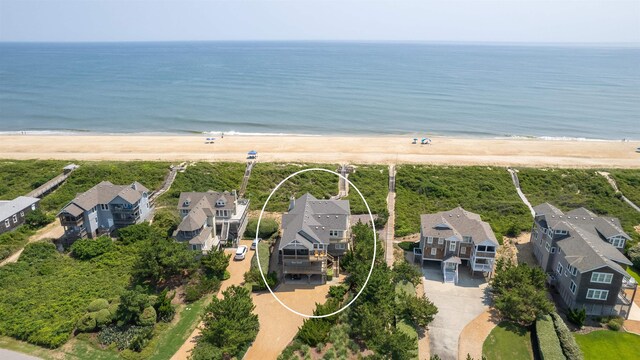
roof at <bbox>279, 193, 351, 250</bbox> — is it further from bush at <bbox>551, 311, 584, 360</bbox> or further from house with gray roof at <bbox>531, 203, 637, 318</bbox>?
house with gray roof at <bbox>531, 203, 637, 318</bbox>

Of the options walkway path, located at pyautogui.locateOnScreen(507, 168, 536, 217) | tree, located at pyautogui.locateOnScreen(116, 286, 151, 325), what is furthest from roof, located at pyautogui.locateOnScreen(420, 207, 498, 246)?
tree, located at pyautogui.locateOnScreen(116, 286, 151, 325)

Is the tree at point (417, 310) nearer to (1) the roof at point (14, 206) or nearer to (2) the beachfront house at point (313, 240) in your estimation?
(2) the beachfront house at point (313, 240)

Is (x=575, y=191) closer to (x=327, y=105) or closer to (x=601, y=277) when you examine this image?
(x=601, y=277)

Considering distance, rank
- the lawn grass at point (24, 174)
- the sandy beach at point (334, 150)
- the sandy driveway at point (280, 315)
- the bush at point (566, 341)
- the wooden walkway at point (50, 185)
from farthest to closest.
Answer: the sandy beach at point (334, 150)
the lawn grass at point (24, 174)
the wooden walkway at point (50, 185)
the sandy driveway at point (280, 315)
the bush at point (566, 341)

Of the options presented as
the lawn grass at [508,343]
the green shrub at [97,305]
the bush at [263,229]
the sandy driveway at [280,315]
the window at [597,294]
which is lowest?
the sandy driveway at [280,315]

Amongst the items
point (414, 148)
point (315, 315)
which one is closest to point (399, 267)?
point (315, 315)

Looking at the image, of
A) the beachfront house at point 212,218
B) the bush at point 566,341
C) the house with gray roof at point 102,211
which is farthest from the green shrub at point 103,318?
the bush at point 566,341
